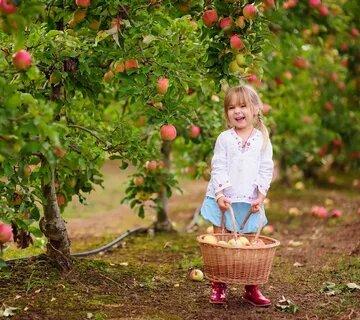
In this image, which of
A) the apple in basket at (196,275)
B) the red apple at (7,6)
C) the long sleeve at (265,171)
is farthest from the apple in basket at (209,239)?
the red apple at (7,6)

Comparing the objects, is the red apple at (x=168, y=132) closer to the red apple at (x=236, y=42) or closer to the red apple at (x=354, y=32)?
the red apple at (x=236, y=42)

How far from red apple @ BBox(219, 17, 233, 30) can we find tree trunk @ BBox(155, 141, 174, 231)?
107 inches

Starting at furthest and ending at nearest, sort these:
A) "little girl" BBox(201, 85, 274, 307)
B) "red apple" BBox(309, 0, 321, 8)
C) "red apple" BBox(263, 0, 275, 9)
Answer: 1. "red apple" BBox(309, 0, 321, 8)
2. "red apple" BBox(263, 0, 275, 9)
3. "little girl" BBox(201, 85, 274, 307)

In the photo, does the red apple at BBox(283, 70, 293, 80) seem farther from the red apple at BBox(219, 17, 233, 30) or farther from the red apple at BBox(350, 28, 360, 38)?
the red apple at BBox(219, 17, 233, 30)

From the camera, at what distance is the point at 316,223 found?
8031mm

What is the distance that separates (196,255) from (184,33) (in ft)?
7.90

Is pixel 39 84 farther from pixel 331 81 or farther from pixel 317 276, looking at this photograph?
pixel 331 81

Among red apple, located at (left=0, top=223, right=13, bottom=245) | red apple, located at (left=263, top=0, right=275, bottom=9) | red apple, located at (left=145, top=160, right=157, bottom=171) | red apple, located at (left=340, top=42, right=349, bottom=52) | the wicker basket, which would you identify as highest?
red apple, located at (left=263, top=0, right=275, bottom=9)

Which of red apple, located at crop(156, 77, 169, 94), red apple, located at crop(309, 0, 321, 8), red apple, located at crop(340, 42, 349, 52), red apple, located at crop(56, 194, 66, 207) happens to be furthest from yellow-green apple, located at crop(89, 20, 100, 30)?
red apple, located at crop(340, 42, 349, 52)

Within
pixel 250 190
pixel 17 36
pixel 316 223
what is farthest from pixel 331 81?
pixel 17 36

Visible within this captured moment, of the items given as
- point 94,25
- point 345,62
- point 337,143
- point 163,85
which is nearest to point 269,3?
point 163,85

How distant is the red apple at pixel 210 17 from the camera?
4.34 metres

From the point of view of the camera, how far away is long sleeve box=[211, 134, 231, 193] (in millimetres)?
4496

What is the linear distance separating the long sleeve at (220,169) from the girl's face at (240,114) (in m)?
0.13
